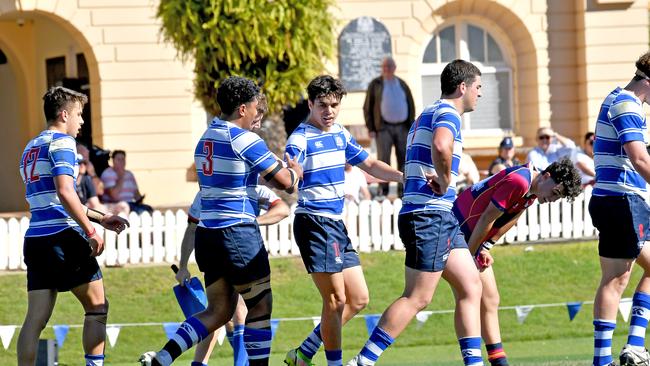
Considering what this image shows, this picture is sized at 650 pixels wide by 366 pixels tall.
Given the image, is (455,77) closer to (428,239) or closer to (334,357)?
(428,239)

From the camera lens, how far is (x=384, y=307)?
47.8 ft

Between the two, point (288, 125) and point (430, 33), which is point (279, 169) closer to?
point (288, 125)

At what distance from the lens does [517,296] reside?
49.4 ft

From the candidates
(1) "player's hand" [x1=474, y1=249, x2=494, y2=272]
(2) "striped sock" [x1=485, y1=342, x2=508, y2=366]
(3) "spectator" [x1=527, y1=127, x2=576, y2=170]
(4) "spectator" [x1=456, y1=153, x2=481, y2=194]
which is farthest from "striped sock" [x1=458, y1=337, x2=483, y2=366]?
(3) "spectator" [x1=527, y1=127, x2=576, y2=170]

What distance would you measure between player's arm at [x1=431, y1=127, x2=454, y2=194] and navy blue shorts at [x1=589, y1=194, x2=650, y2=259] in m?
1.31

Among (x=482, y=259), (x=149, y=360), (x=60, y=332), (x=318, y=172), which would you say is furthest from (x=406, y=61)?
(x=149, y=360)

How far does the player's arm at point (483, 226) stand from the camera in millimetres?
9375

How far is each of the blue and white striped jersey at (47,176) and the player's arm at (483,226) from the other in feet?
8.48

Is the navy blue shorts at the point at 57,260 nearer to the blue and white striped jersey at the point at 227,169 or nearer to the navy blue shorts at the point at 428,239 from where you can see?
the blue and white striped jersey at the point at 227,169

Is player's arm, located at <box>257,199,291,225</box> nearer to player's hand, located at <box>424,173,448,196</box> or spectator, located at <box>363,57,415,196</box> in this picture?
player's hand, located at <box>424,173,448,196</box>

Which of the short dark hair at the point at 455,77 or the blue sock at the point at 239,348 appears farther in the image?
the blue sock at the point at 239,348

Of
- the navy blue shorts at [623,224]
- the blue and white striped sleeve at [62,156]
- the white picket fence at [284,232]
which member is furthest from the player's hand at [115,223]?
the white picket fence at [284,232]

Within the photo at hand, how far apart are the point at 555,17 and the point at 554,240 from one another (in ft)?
22.3

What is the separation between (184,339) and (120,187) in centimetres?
909
